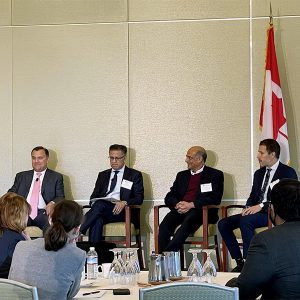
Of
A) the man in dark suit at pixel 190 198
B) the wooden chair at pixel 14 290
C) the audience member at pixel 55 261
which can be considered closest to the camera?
the wooden chair at pixel 14 290

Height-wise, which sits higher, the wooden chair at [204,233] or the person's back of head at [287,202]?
the person's back of head at [287,202]

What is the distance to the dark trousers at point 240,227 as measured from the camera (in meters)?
7.43

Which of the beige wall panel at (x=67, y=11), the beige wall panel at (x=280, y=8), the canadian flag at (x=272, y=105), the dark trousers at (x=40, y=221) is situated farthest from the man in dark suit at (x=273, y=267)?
the beige wall panel at (x=67, y=11)

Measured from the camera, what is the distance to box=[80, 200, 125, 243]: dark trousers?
8.05 metres

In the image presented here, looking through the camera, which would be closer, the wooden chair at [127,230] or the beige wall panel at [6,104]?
the wooden chair at [127,230]

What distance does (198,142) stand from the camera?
342 inches

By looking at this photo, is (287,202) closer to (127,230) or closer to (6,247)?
(6,247)

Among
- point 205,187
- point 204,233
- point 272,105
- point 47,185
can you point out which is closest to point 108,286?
point 204,233

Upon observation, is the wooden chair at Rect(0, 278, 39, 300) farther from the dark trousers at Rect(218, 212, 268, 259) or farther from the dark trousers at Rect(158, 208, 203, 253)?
the dark trousers at Rect(158, 208, 203, 253)

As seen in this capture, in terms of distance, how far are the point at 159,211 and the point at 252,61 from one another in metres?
2.09

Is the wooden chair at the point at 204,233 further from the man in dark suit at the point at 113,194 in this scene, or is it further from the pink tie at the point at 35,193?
the pink tie at the point at 35,193

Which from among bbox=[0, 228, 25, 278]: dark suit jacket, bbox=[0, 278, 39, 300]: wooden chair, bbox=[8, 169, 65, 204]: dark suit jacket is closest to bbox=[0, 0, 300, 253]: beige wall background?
bbox=[8, 169, 65, 204]: dark suit jacket

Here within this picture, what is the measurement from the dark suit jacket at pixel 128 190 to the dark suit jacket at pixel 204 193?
347 mm

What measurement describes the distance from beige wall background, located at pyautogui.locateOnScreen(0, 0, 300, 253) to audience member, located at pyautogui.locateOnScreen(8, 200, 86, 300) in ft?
15.8
